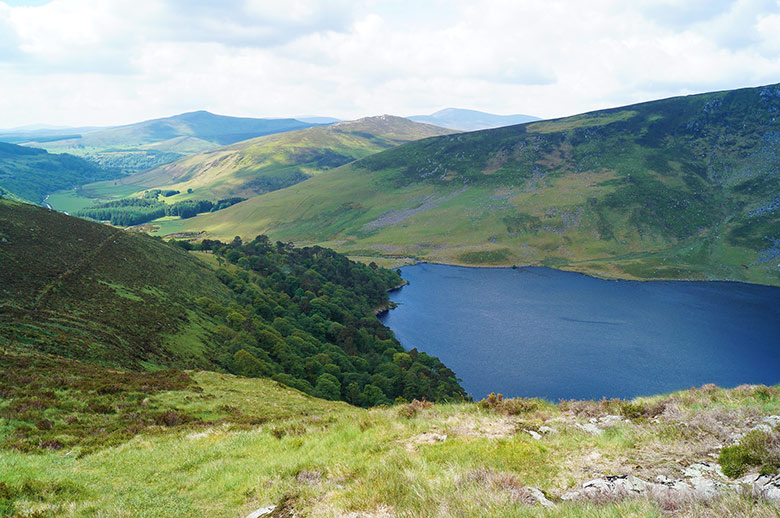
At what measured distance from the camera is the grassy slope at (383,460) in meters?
9.47

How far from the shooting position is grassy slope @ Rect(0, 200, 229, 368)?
36062 mm

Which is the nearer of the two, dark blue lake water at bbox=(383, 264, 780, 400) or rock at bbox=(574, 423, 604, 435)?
rock at bbox=(574, 423, 604, 435)

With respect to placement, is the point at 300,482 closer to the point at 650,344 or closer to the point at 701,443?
the point at 701,443

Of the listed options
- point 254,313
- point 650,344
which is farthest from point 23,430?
point 650,344

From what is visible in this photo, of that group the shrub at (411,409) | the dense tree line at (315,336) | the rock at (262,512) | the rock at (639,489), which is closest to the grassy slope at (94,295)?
the dense tree line at (315,336)

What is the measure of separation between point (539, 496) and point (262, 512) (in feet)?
22.7

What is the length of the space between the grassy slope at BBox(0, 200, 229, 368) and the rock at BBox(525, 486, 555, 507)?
37.7m

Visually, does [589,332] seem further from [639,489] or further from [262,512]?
[262,512]

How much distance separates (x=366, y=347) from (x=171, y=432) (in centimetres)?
7533

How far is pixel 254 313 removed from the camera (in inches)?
3140

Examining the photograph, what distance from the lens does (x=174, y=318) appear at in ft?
177

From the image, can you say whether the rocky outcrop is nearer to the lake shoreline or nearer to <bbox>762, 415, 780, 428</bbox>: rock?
<bbox>762, 415, 780, 428</bbox>: rock

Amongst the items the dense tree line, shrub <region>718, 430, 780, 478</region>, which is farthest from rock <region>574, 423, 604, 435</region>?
the dense tree line

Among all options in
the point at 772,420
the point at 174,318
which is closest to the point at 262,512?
the point at 772,420
